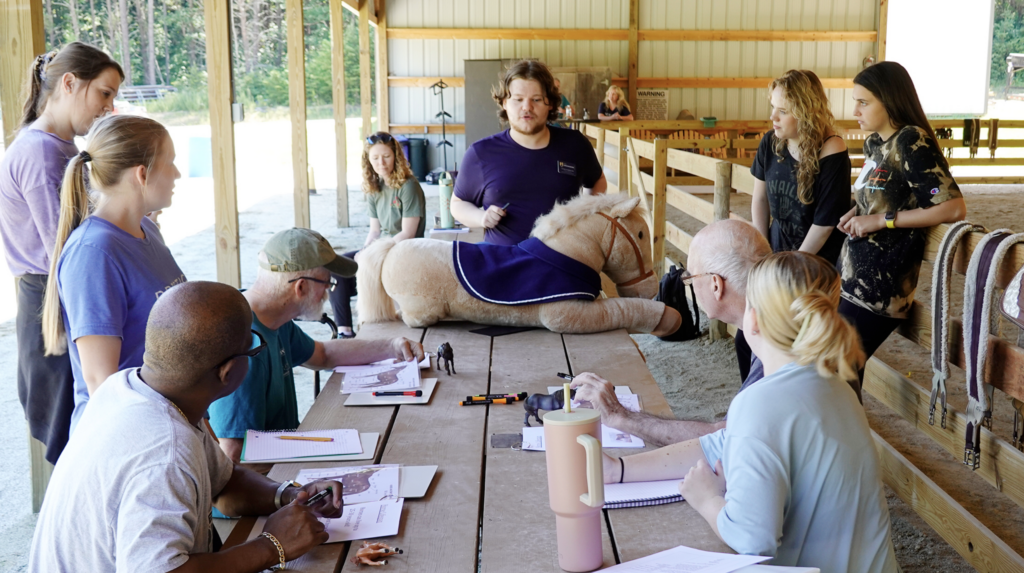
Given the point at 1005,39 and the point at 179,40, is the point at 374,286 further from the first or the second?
the point at 1005,39

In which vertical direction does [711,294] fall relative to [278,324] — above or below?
above

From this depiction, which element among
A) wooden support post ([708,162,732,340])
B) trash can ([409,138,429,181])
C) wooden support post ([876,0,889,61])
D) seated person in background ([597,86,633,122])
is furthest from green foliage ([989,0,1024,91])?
wooden support post ([708,162,732,340])

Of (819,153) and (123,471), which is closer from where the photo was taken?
(123,471)

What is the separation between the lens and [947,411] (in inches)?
112

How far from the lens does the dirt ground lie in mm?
3412

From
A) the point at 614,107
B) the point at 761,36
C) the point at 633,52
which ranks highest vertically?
the point at 761,36

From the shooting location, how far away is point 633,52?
16.6 meters

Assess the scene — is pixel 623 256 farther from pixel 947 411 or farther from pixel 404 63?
pixel 404 63

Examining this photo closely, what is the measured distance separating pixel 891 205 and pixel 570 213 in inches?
49.8

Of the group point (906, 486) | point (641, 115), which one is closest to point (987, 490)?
point (906, 486)

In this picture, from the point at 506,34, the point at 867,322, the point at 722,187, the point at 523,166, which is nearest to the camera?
the point at 867,322

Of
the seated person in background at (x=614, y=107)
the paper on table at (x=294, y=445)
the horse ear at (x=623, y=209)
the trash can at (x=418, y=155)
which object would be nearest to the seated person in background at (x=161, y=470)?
the paper on table at (x=294, y=445)

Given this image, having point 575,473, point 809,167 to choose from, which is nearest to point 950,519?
point 809,167

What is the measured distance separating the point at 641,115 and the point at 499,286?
1404 centimetres
